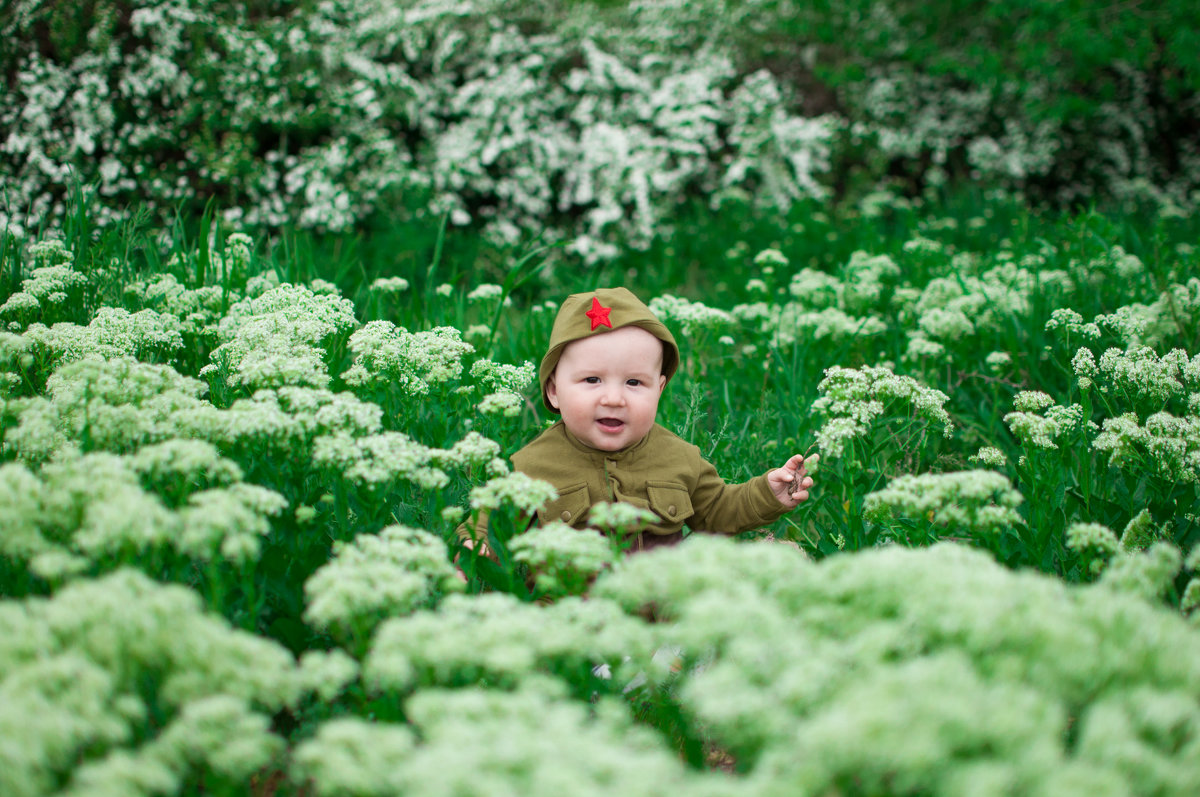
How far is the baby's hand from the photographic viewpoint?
2732 mm

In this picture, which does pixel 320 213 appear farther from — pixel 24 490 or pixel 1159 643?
pixel 1159 643

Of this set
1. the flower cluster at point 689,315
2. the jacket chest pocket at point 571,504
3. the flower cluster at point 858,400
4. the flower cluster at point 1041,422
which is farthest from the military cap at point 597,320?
the flower cluster at point 1041,422

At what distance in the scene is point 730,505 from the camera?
9.75ft

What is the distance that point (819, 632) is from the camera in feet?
4.85

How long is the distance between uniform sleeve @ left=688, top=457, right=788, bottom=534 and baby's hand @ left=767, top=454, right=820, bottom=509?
0.08 feet

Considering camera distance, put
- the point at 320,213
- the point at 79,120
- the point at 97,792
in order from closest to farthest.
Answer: the point at 97,792 → the point at 79,120 → the point at 320,213

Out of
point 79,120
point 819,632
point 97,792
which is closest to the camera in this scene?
point 97,792

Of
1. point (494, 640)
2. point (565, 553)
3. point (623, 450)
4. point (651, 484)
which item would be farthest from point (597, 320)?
point (494, 640)

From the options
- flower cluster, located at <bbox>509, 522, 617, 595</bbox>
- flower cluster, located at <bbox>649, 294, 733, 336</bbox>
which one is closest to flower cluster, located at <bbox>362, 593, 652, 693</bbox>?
flower cluster, located at <bbox>509, 522, 617, 595</bbox>

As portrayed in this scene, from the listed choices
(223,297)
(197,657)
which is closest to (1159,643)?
(197,657)

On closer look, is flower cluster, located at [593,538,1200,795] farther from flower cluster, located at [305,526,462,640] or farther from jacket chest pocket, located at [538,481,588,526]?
jacket chest pocket, located at [538,481,588,526]

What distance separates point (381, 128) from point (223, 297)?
164 inches

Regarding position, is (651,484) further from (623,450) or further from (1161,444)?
(1161,444)

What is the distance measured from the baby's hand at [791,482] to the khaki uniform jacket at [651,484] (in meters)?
0.03
